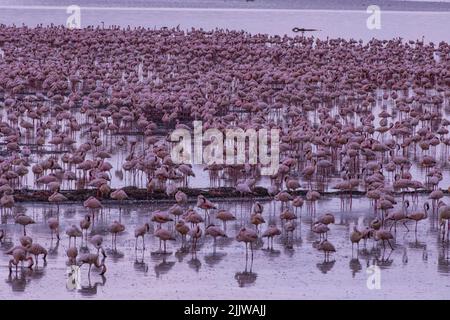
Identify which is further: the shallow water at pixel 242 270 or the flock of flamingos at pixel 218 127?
the flock of flamingos at pixel 218 127

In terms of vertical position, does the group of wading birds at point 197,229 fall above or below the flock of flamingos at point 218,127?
below

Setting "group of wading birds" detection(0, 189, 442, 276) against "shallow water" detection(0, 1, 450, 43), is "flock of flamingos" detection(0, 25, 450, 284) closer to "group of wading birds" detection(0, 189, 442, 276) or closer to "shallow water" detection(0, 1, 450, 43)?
"group of wading birds" detection(0, 189, 442, 276)

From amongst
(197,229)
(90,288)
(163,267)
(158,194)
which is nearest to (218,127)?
(158,194)

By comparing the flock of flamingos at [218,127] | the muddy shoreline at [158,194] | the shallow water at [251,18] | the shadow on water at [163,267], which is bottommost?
the shadow on water at [163,267]

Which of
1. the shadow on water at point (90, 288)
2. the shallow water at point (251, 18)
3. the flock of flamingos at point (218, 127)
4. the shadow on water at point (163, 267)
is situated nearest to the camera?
the shadow on water at point (90, 288)

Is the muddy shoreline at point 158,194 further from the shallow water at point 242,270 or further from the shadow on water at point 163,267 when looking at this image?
the shadow on water at point 163,267

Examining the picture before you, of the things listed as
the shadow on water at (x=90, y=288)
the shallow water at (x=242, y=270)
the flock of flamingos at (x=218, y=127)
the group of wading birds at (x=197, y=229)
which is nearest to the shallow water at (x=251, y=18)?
the flock of flamingos at (x=218, y=127)

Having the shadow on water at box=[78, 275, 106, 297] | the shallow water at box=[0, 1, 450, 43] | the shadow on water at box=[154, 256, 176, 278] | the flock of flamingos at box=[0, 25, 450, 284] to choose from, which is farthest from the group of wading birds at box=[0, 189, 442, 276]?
the shallow water at box=[0, 1, 450, 43]
